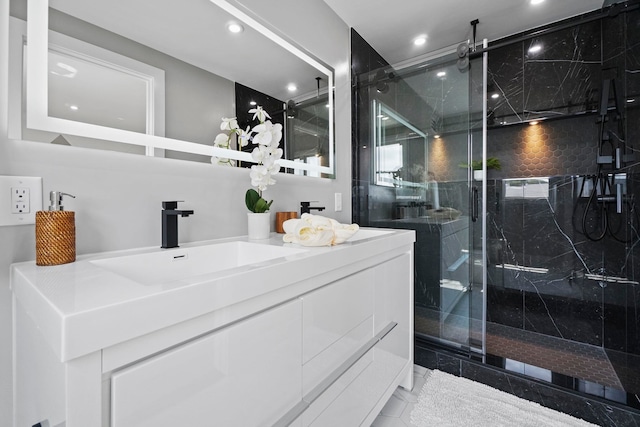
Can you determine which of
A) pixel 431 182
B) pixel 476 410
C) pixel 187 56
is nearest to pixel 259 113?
pixel 187 56

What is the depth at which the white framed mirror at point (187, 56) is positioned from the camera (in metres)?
0.80

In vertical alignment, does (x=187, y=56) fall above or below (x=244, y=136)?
above

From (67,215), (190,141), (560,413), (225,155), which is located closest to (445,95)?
(225,155)

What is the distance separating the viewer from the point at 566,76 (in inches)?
88.2

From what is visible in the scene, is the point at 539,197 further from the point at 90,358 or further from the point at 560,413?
the point at 90,358

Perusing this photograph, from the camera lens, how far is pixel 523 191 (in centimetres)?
249

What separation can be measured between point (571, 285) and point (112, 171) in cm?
300

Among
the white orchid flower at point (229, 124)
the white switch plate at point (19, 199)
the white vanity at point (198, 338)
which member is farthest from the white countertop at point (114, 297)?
the white orchid flower at point (229, 124)

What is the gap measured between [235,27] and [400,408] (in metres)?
2.00

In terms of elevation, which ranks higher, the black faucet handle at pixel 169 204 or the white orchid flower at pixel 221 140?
the white orchid flower at pixel 221 140

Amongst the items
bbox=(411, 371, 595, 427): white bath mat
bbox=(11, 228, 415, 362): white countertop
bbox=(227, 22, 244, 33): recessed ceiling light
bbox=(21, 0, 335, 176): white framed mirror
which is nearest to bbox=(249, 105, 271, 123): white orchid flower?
bbox=(21, 0, 335, 176): white framed mirror

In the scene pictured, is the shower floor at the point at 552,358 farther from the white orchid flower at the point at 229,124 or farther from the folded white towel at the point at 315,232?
the white orchid flower at the point at 229,124

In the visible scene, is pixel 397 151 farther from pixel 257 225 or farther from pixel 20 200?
pixel 20 200

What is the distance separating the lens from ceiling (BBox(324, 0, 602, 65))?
1.85 meters
